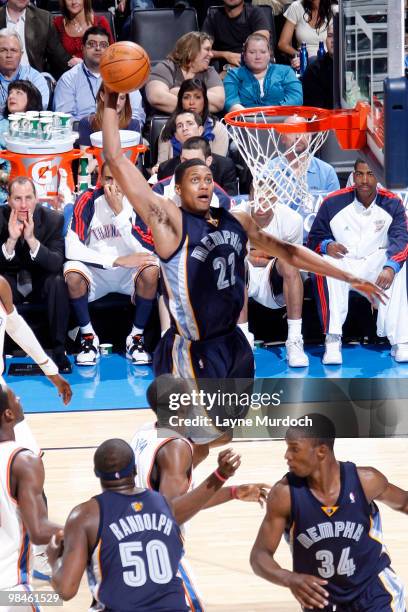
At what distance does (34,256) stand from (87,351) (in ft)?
2.53

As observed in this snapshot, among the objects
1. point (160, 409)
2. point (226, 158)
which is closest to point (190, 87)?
point (226, 158)

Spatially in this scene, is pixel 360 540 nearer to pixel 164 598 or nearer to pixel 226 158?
pixel 164 598

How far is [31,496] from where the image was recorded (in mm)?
4469

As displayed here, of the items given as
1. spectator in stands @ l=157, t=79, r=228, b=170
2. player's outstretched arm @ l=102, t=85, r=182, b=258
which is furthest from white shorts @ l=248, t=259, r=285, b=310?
player's outstretched arm @ l=102, t=85, r=182, b=258

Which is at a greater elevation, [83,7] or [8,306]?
[83,7]

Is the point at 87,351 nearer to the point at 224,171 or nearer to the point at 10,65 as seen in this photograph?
the point at 224,171

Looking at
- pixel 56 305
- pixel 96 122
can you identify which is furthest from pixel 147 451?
pixel 96 122

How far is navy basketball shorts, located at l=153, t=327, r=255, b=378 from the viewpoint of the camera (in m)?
5.52

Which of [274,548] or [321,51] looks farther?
[321,51]

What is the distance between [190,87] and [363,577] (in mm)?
5110

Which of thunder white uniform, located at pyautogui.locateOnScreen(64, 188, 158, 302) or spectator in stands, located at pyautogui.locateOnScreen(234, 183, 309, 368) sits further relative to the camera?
thunder white uniform, located at pyautogui.locateOnScreen(64, 188, 158, 302)

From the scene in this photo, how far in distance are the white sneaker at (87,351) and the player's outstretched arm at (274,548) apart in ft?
13.0

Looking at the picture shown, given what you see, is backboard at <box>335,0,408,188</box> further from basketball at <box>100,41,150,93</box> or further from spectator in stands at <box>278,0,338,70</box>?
spectator in stands at <box>278,0,338,70</box>

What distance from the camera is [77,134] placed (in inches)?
350
